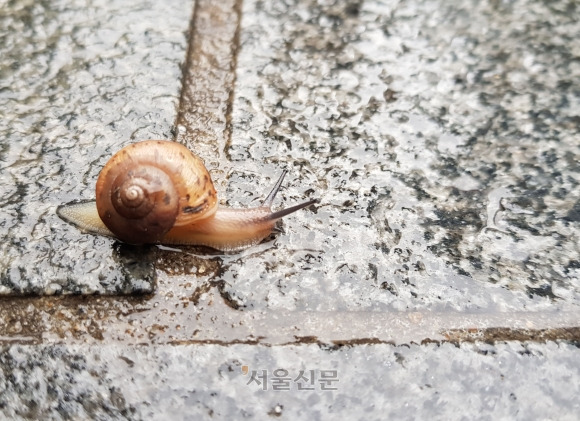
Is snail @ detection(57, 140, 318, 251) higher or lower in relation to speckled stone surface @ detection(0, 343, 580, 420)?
higher

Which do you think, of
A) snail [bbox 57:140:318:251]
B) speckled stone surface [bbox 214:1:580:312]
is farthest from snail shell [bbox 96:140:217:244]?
speckled stone surface [bbox 214:1:580:312]

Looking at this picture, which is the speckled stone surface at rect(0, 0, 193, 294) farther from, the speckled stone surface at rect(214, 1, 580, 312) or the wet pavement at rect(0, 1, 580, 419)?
the speckled stone surface at rect(214, 1, 580, 312)

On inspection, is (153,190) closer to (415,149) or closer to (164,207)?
(164,207)

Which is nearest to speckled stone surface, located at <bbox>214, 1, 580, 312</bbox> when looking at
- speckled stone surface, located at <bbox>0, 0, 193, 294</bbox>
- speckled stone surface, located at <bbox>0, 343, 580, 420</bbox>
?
speckled stone surface, located at <bbox>0, 343, 580, 420</bbox>

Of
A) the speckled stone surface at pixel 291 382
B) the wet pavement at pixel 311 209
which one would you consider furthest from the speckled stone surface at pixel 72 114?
the speckled stone surface at pixel 291 382

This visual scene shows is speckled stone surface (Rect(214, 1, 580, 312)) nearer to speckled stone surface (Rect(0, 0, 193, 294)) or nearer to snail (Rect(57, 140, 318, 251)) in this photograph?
snail (Rect(57, 140, 318, 251))

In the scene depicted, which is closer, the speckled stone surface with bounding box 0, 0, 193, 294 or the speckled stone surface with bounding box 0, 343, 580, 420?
the speckled stone surface with bounding box 0, 343, 580, 420
